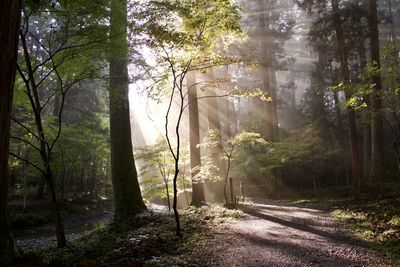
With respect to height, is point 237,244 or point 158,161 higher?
point 158,161

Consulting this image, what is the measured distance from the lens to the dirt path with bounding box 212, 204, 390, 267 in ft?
18.3

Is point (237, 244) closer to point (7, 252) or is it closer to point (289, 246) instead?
point (289, 246)

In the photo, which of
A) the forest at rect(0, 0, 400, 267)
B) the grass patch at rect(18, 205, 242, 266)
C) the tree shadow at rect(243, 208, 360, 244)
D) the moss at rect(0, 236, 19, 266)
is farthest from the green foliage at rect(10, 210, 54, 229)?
the moss at rect(0, 236, 19, 266)

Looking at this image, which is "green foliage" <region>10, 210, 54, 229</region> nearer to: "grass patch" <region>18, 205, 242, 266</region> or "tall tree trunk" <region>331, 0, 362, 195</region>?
"grass patch" <region>18, 205, 242, 266</region>

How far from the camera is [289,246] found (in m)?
6.56

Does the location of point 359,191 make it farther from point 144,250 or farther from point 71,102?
point 71,102

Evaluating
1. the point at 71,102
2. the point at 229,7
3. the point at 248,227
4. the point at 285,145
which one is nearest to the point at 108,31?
the point at 229,7

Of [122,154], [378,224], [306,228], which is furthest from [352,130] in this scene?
[122,154]

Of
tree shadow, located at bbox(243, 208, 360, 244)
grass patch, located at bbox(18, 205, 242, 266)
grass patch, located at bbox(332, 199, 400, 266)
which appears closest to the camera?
grass patch, located at bbox(18, 205, 242, 266)

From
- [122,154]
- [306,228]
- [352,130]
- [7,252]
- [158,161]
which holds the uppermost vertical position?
[352,130]

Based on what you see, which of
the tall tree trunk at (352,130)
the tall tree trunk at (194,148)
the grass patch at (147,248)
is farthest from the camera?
the tall tree trunk at (352,130)

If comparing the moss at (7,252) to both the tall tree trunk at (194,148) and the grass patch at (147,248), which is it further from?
the tall tree trunk at (194,148)

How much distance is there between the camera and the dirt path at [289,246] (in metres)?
5.57

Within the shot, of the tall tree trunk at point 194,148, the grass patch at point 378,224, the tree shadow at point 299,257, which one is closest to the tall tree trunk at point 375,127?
the grass patch at point 378,224
